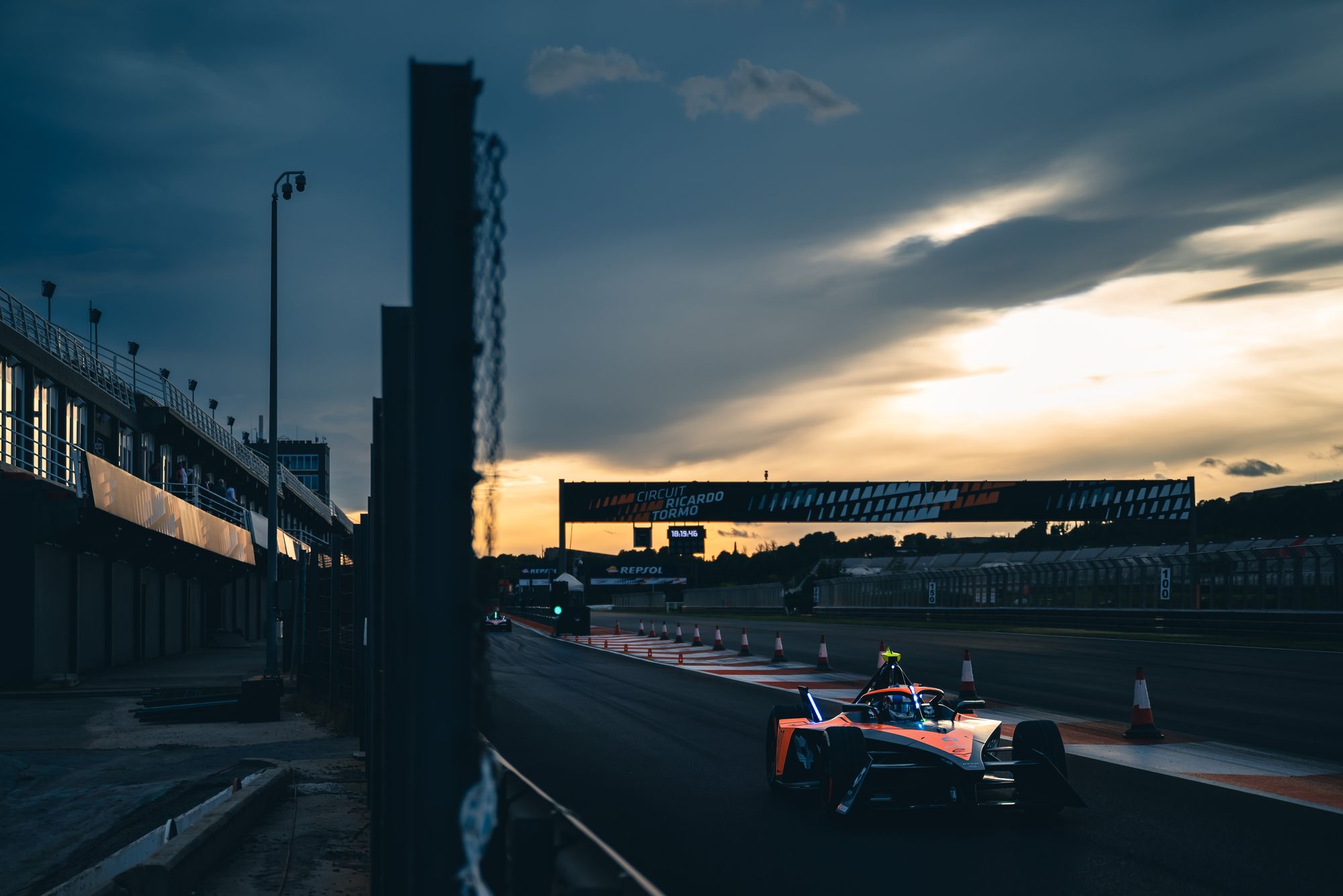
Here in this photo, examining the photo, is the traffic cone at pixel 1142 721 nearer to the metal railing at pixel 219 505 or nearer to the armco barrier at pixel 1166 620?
the armco barrier at pixel 1166 620

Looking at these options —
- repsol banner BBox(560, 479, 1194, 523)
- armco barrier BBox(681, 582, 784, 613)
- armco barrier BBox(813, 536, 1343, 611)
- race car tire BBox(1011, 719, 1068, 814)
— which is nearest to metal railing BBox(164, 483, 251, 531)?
repsol banner BBox(560, 479, 1194, 523)

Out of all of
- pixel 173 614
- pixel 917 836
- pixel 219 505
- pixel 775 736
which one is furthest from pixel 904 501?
pixel 917 836

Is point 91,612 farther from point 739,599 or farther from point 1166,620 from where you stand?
point 739,599

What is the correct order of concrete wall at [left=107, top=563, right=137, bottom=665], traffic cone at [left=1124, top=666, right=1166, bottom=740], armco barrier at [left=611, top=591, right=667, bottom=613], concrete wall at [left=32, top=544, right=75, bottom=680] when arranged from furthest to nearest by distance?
armco barrier at [left=611, top=591, right=667, bottom=613]
concrete wall at [left=107, top=563, right=137, bottom=665]
concrete wall at [left=32, top=544, right=75, bottom=680]
traffic cone at [left=1124, top=666, right=1166, bottom=740]

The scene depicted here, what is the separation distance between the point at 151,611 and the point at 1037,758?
3124 centimetres

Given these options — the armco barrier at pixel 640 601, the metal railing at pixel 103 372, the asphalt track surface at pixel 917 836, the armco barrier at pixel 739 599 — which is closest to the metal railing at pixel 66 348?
the metal railing at pixel 103 372

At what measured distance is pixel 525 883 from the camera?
3.48 metres

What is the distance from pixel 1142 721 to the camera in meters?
13.8

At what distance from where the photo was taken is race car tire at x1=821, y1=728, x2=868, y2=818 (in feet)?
29.3

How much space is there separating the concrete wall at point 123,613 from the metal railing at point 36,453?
2.53 meters

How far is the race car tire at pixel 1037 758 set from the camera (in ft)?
29.0

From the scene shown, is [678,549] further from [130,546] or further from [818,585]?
[130,546]

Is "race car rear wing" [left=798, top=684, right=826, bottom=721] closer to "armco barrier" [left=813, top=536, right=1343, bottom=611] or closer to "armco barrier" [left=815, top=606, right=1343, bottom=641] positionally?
"armco barrier" [left=815, top=606, right=1343, bottom=641]

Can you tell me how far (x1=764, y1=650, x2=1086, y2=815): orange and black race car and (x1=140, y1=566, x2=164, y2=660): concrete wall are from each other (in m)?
28.4
